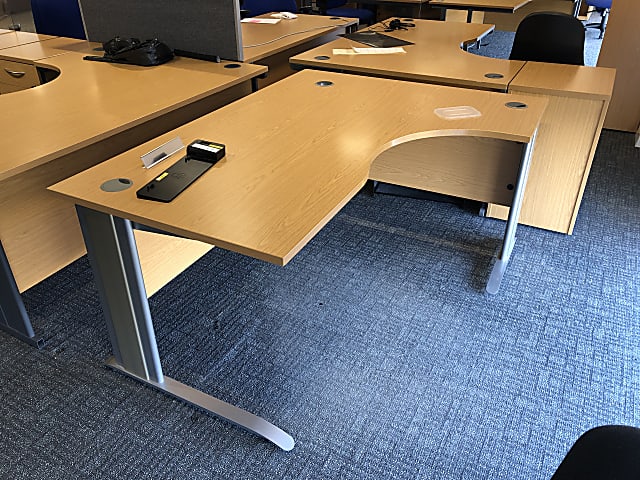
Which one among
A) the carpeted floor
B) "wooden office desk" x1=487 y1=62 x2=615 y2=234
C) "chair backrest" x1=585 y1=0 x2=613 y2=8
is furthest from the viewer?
"chair backrest" x1=585 y1=0 x2=613 y2=8

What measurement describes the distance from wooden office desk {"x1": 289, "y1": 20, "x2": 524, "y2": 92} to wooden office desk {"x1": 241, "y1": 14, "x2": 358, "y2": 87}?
6.7 inches

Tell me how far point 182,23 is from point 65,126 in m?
0.94

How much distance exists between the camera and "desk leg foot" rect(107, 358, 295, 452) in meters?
1.57

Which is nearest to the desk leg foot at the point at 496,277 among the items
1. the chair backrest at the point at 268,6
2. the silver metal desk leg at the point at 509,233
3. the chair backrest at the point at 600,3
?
the silver metal desk leg at the point at 509,233

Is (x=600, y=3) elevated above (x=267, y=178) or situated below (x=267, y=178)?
below

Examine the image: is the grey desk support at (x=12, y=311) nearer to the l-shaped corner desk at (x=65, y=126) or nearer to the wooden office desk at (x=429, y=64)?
the l-shaped corner desk at (x=65, y=126)

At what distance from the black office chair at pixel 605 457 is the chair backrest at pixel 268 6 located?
363cm

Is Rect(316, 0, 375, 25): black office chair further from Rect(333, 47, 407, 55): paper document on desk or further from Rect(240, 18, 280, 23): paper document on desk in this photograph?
Rect(333, 47, 407, 55): paper document on desk

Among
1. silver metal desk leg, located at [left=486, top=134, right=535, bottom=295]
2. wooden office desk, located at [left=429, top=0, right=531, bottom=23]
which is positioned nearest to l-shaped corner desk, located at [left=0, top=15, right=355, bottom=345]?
silver metal desk leg, located at [left=486, top=134, right=535, bottom=295]

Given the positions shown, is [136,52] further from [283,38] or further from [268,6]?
[268,6]

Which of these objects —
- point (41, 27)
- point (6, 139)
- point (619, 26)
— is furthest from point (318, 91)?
point (619, 26)

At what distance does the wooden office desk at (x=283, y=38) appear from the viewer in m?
2.66

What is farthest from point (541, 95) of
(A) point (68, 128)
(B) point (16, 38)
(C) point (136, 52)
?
(B) point (16, 38)

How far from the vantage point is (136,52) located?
233 cm
